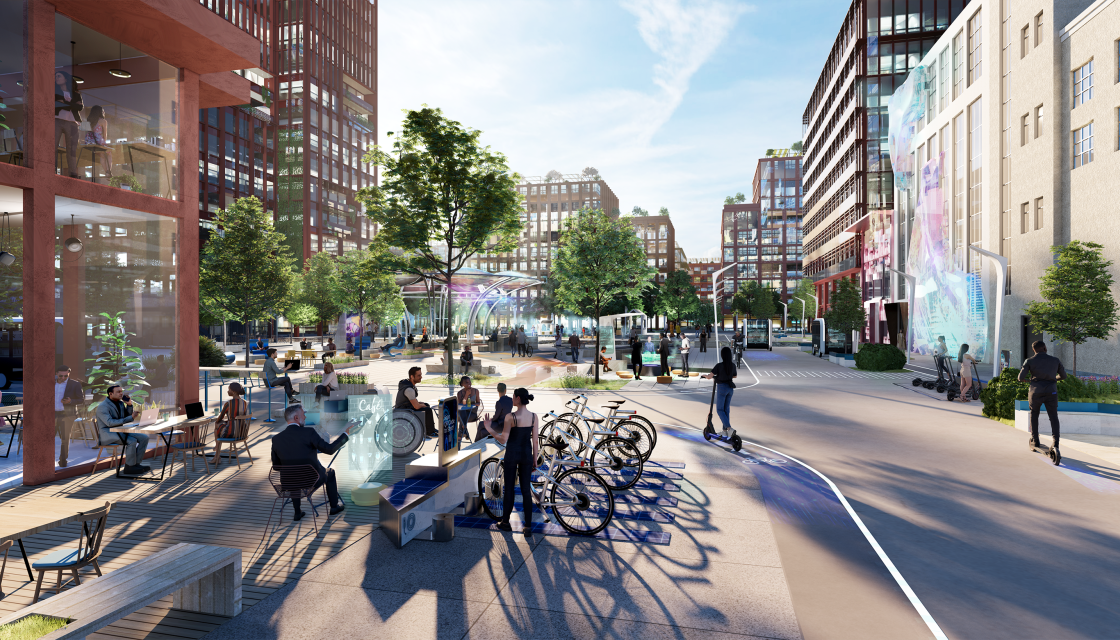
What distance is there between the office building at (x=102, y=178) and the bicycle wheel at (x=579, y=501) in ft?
25.7

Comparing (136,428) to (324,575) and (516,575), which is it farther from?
(516,575)

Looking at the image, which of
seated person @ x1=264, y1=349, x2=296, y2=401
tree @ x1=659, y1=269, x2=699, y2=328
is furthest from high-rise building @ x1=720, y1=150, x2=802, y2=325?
seated person @ x1=264, y1=349, x2=296, y2=401

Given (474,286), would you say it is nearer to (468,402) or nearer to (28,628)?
(468,402)

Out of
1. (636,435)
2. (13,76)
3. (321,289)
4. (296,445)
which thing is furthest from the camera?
(321,289)

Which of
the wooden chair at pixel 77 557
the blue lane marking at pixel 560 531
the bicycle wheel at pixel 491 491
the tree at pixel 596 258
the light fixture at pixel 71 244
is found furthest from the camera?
the tree at pixel 596 258

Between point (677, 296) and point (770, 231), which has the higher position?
point (770, 231)

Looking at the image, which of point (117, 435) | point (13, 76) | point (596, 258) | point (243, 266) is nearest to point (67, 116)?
point (13, 76)

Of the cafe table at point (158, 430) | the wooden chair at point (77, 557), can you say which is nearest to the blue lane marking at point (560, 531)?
the wooden chair at point (77, 557)

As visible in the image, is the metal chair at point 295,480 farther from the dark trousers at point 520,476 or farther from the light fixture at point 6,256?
the light fixture at point 6,256

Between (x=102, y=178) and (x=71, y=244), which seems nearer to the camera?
(x=102, y=178)

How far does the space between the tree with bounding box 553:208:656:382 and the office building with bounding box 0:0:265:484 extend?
44.3 feet

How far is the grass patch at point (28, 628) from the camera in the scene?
4.19 metres

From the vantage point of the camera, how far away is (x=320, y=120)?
270 feet

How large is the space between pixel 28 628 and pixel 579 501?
479 centimetres
